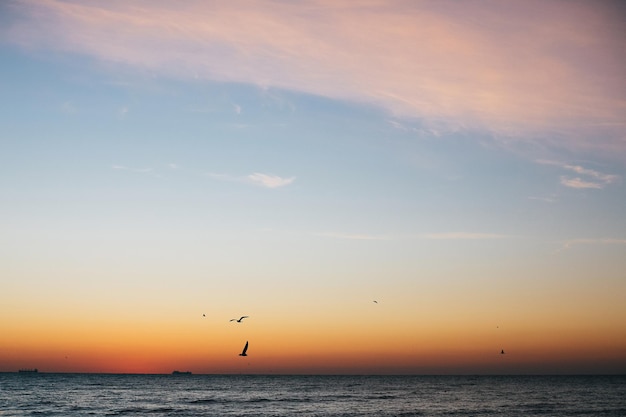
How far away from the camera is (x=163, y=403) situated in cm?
8069

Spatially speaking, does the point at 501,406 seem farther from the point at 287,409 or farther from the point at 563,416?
the point at 287,409

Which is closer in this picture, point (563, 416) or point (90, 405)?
point (563, 416)

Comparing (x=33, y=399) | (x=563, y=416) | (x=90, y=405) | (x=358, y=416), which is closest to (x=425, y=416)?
(x=358, y=416)

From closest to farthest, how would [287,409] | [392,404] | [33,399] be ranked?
1. [287,409]
2. [392,404]
3. [33,399]

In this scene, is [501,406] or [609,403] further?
[609,403]

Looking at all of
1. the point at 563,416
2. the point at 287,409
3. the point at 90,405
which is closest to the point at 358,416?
the point at 287,409

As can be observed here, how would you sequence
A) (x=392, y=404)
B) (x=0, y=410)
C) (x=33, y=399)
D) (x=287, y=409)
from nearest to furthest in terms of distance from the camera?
(x=0, y=410) < (x=287, y=409) < (x=392, y=404) < (x=33, y=399)

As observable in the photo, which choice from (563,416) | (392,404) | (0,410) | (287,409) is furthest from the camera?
(392,404)

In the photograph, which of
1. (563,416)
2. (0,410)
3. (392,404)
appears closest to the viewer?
(563,416)

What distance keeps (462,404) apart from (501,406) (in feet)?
20.5

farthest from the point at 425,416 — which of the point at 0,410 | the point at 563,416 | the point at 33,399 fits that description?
the point at 33,399

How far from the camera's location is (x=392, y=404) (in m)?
79.2

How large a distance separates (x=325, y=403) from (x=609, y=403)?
39.6 m

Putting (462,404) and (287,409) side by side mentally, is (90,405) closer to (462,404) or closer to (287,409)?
(287,409)
